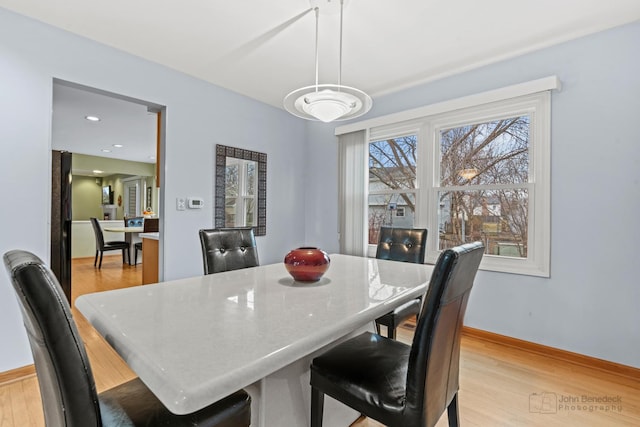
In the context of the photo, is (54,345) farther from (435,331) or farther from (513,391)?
(513,391)

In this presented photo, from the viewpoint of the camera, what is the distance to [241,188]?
137 inches

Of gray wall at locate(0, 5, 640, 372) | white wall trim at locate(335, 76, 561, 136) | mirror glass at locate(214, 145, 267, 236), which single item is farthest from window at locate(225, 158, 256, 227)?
white wall trim at locate(335, 76, 561, 136)

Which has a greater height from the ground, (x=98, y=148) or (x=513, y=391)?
(x=98, y=148)

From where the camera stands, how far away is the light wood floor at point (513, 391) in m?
1.67

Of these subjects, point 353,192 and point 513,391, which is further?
point 353,192

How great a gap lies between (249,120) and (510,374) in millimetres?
3342

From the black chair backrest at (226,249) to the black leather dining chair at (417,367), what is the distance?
40.2 inches

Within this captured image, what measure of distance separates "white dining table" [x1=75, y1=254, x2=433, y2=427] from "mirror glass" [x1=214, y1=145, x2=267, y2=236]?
177 cm

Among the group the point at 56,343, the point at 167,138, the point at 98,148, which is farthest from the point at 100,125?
the point at 56,343

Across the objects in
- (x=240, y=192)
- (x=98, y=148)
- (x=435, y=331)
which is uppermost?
(x=98, y=148)

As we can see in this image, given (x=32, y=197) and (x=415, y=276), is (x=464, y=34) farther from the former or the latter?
(x=32, y=197)

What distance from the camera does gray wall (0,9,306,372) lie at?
206 cm

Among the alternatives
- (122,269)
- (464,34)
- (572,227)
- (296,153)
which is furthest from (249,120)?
(122,269)

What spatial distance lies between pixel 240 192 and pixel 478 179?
2.43 meters
